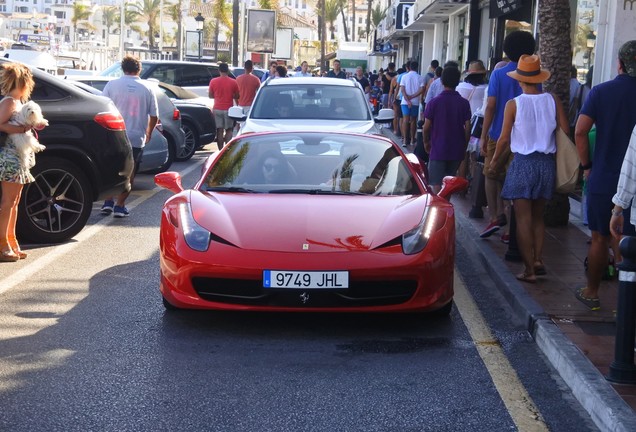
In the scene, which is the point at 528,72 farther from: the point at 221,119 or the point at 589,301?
the point at 221,119

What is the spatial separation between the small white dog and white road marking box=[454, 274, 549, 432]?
12.0ft

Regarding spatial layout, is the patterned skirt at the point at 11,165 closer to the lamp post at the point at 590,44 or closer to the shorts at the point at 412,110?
the lamp post at the point at 590,44

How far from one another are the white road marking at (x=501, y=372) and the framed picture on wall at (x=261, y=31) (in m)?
43.7

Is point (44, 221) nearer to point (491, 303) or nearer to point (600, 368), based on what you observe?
point (491, 303)

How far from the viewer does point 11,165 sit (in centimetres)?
822

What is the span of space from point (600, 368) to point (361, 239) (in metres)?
1.63

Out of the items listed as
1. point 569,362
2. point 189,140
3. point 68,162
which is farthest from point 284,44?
point 569,362

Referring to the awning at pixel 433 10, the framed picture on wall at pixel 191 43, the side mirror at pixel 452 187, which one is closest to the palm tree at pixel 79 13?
the framed picture on wall at pixel 191 43

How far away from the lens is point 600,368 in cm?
539

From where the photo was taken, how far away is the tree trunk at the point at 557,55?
35.3 ft

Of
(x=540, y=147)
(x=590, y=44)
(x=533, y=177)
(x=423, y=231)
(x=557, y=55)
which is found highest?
(x=590, y=44)

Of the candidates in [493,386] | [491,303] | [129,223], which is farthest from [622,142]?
[129,223]

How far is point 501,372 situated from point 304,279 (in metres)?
1.26

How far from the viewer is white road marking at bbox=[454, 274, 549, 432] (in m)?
4.73
